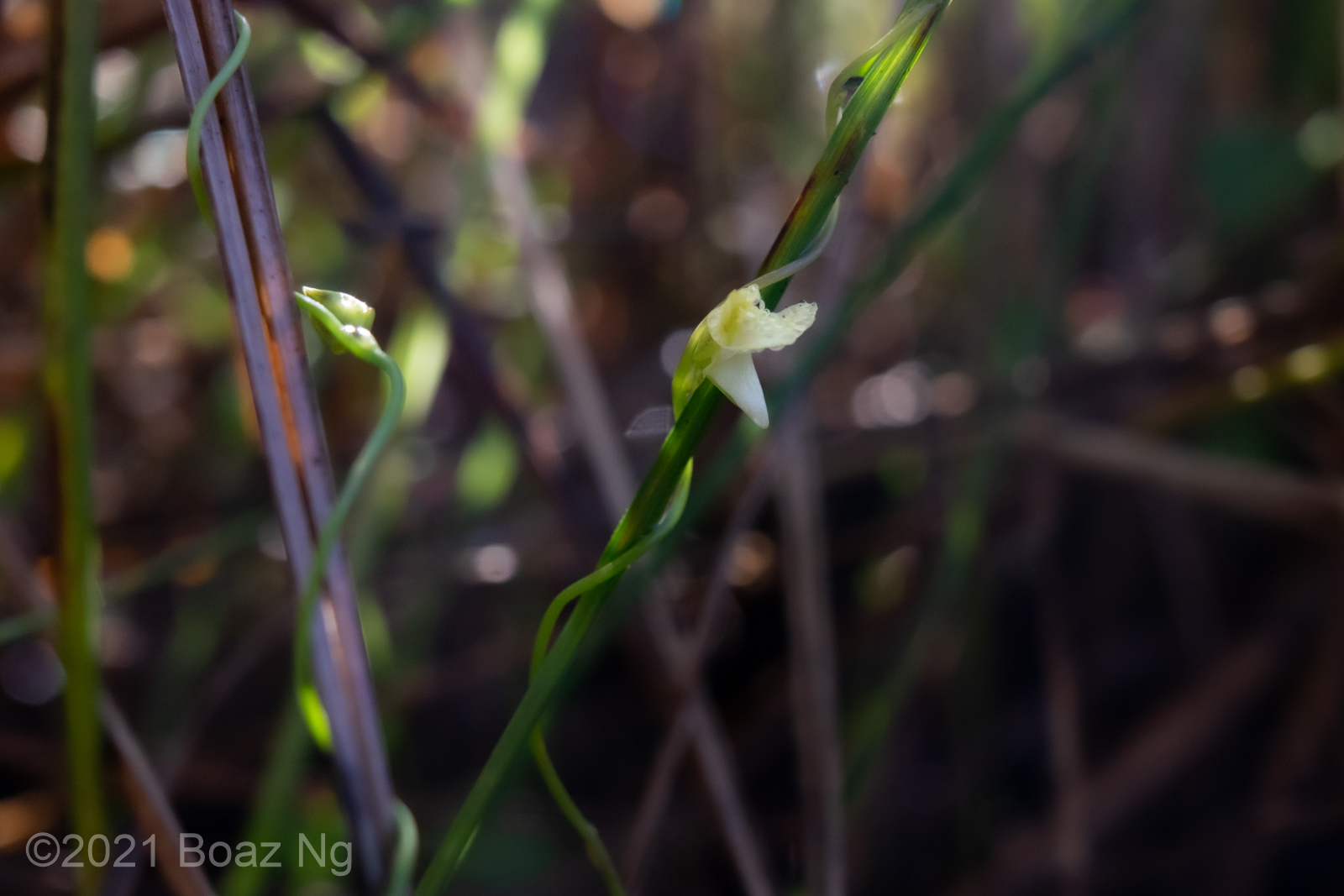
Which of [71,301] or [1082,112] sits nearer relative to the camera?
[71,301]

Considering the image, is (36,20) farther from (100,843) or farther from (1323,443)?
(1323,443)

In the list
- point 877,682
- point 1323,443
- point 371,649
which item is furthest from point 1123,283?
point 371,649

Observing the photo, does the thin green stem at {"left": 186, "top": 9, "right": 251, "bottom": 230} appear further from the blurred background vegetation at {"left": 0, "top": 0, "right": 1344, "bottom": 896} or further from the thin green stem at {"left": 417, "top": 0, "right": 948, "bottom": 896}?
the blurred background vegetation at {"left": 0, "top": 0, "right": 1344, "bottom": 896}

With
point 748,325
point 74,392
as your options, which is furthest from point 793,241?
point 74,392

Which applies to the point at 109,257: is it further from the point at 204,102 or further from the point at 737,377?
the point at 737,377

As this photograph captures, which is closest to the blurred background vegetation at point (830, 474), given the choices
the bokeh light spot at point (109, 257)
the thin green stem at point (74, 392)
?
the bokeh light spot at point (109, 257)

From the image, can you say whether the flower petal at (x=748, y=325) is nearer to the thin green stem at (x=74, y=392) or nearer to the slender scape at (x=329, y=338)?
the slender scape at (x=329, y=338)

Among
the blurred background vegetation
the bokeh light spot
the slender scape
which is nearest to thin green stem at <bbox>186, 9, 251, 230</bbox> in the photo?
the slender scape
